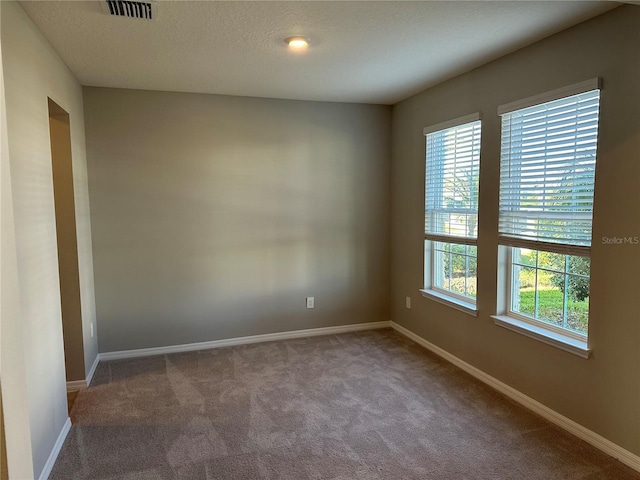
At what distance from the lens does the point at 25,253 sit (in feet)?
7.15

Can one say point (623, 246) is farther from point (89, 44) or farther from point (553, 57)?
point (89, 44)

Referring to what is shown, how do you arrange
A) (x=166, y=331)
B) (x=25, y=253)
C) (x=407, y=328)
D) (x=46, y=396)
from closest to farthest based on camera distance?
(x=25, y=253), (x=46, y=396), (x=166, y=331), (x=407, y=328)

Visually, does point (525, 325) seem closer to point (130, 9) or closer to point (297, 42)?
point (297, 42)

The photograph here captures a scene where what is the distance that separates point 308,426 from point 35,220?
2048mm

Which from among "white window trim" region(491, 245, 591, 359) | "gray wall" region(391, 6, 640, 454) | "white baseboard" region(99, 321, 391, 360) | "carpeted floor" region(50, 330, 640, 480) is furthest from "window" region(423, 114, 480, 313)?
"white baseboard" region(99, 321, 391, 360)

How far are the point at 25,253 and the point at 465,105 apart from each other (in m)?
3.23

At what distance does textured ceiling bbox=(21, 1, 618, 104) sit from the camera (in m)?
2.24

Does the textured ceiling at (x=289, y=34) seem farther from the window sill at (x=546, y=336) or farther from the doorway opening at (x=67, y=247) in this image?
the window sill at (x=546, y=336)

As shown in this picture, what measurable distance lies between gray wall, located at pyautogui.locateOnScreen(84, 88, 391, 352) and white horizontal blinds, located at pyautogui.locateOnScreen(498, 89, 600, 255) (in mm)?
1809

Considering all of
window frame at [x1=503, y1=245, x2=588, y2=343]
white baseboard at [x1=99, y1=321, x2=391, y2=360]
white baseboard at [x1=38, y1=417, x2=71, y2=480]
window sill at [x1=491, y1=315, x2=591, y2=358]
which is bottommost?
white baseboard at [x1=38, y1=417, x2=71, y2=480]

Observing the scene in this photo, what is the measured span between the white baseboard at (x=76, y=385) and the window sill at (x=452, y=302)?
3069mm

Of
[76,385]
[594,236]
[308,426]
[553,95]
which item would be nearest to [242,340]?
[76,385]

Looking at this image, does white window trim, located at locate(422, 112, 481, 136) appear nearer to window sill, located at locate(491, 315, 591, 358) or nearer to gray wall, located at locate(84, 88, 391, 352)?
gray wall, located at locate(84, 88, 391, 352)

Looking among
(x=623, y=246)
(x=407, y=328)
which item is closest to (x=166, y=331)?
(x=407, y=328)
